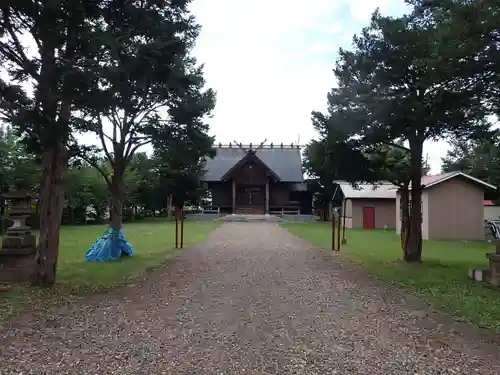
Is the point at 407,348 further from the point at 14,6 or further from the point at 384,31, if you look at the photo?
the point at 384,31

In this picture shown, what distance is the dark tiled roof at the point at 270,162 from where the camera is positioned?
4919 cm

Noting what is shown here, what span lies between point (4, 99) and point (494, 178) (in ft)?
88.1

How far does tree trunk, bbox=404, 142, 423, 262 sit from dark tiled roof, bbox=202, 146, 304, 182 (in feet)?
115

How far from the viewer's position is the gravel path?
4484mm

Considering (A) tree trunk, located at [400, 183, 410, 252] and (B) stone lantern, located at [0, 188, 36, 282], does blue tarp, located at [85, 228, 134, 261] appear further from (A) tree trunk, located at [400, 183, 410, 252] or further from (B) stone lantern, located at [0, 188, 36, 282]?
(A) tree trunk, located at [400, 183, 410, 252]

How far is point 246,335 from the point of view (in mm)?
5562

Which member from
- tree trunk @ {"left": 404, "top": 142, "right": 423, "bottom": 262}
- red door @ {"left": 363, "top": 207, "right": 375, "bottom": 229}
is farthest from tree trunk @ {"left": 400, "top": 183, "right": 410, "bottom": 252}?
red door @ {"left": 363, "top": 207, "right": 375, "bottom": 229}

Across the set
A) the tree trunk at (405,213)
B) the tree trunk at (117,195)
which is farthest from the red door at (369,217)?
the tree trunk at (117,195)

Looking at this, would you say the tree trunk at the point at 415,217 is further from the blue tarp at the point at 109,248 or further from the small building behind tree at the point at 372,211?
the small building behind tree at the point at 372,211

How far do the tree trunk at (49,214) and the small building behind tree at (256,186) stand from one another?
37.6 metres

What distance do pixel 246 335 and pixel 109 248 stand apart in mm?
9096

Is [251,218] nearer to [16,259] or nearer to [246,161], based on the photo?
[246,161]

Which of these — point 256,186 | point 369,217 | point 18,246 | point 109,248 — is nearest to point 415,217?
point 109,248

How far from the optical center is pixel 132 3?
894 centimetres
